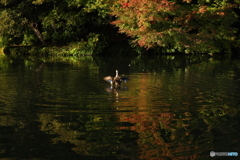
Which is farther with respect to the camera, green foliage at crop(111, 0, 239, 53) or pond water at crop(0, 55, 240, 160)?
green foliage at crop(111, 0, 239, 53)

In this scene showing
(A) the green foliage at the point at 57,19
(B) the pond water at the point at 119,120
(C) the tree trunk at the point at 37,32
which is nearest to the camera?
(B) the pond water at the point at 119,120

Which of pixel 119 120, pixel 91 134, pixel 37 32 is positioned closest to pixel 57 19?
pixel 37 32

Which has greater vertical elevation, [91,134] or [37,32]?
[37,32]

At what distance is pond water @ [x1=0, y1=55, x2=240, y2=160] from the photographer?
6.88m

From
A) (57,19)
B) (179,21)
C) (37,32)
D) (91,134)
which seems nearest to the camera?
(91,134)

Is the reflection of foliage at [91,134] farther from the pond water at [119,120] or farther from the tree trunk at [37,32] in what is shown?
the tree trunk at [37,32]

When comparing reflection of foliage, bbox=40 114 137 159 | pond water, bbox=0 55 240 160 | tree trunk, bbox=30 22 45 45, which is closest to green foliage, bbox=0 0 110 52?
tree trunk, bbox=30 22 45 45

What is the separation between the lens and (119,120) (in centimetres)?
898

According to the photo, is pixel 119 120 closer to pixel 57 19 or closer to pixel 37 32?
pixel 57 19

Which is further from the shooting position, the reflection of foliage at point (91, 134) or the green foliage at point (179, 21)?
the green foliage at point (179, 21)

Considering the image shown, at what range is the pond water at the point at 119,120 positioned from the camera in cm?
688

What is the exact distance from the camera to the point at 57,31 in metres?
39.4

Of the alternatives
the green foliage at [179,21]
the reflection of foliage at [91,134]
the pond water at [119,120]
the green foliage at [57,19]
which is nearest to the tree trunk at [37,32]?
the green foliage at [57,19]

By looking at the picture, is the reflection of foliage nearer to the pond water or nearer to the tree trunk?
the pond water
